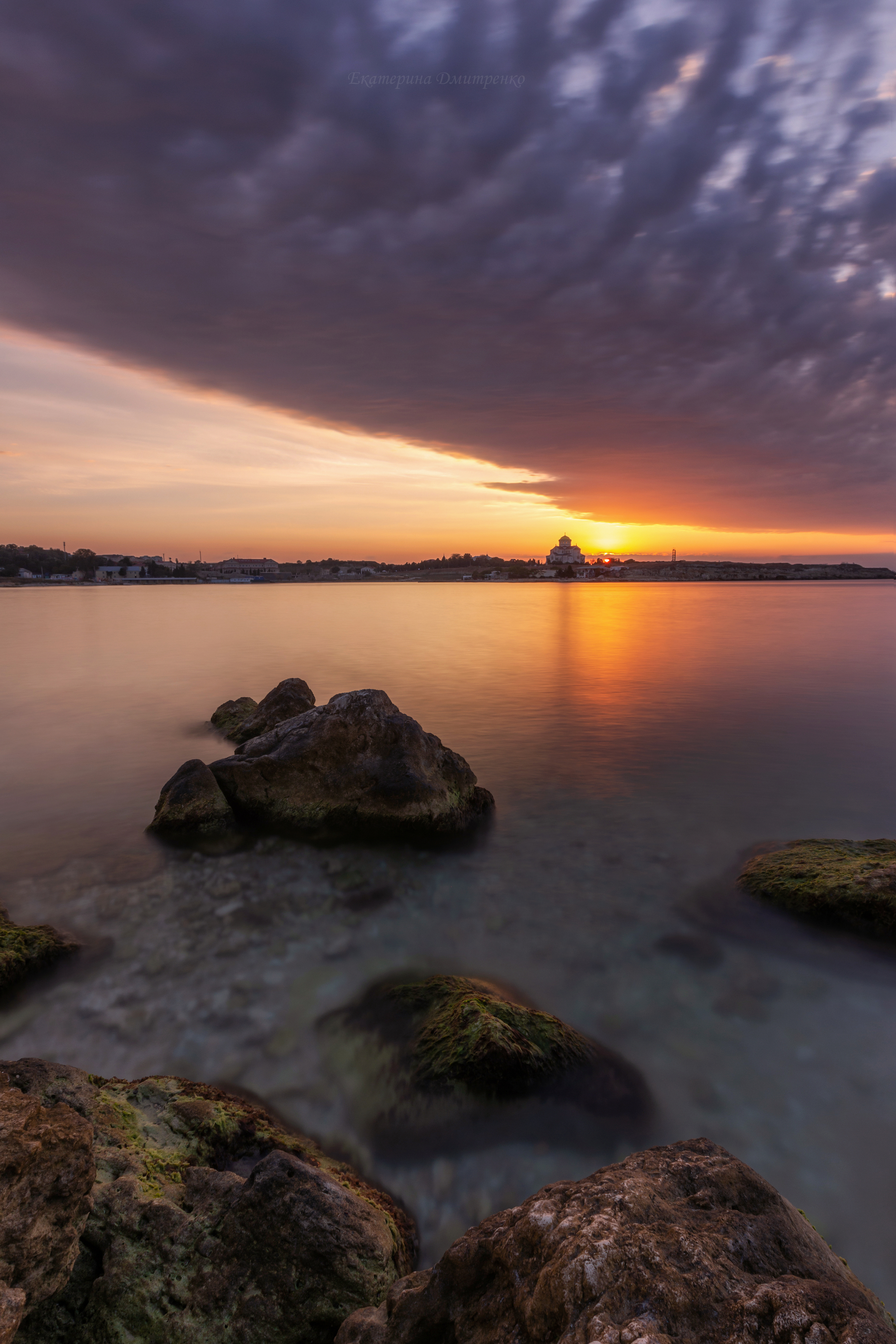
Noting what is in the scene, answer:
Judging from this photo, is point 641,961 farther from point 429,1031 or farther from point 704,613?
point 704,613

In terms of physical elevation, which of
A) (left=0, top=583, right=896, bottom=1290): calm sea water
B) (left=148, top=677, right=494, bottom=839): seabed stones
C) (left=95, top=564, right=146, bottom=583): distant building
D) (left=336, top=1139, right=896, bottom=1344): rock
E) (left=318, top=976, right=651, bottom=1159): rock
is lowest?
(left=0, top=583, right=896, bottom=1290): calm sea water

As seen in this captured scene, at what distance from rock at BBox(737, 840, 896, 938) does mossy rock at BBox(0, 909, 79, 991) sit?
680 cm

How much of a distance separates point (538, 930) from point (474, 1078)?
2241 mm

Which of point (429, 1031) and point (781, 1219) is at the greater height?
point (781, 1219)

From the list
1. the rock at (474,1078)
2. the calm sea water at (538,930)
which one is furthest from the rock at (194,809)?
the rock at (474,1078)

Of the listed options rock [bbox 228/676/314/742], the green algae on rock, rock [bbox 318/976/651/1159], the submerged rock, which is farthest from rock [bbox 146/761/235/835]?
the green algae on rock

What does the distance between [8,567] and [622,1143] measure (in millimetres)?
150053

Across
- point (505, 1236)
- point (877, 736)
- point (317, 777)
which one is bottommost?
point (877, 736)

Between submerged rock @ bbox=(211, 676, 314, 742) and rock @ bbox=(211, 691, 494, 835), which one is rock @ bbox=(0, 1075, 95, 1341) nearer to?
rock @ bbox=(211, 691, 494, 835)

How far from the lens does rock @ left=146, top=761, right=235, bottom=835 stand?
7996mm

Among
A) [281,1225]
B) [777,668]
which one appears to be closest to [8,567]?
[777,668]

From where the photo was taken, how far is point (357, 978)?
5.30 meters

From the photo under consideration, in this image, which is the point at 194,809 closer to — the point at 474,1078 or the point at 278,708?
the point at 278,708

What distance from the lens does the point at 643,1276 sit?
5.48 feet
